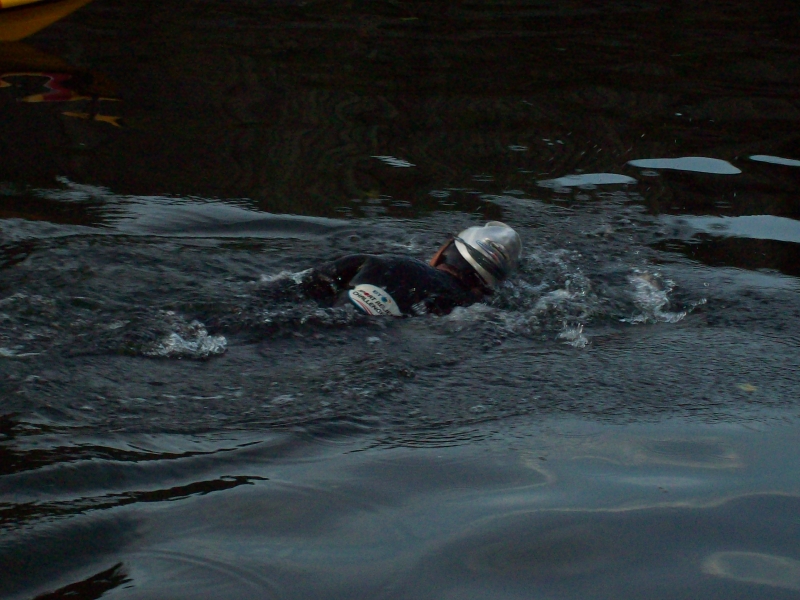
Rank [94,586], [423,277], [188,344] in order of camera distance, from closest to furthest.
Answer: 1. [94,586]
2. [188,344]
3. [423,277]

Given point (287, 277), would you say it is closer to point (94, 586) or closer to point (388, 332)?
point (388, 332)

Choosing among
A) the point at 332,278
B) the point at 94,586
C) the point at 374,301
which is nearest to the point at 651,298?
the point at 374,301

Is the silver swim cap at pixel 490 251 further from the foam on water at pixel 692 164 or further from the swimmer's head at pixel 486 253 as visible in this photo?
the foam on water at pixel 692 164

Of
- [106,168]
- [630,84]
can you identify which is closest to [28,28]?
[106,168]

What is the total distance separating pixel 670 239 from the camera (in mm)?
7773

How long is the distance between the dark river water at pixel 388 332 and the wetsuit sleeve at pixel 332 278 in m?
0.23

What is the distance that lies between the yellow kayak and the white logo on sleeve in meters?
8.31

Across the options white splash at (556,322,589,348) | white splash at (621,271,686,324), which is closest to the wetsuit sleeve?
white splash at (556,322,589,348)

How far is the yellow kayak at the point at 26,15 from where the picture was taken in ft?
40.2

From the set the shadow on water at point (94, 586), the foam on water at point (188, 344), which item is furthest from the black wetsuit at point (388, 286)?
the shadow on water at point (94, 586)

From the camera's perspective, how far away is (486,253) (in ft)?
20.6

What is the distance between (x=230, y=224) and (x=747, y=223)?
4093mm

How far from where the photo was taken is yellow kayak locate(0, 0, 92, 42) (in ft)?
40.2

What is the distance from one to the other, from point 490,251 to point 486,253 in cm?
4
